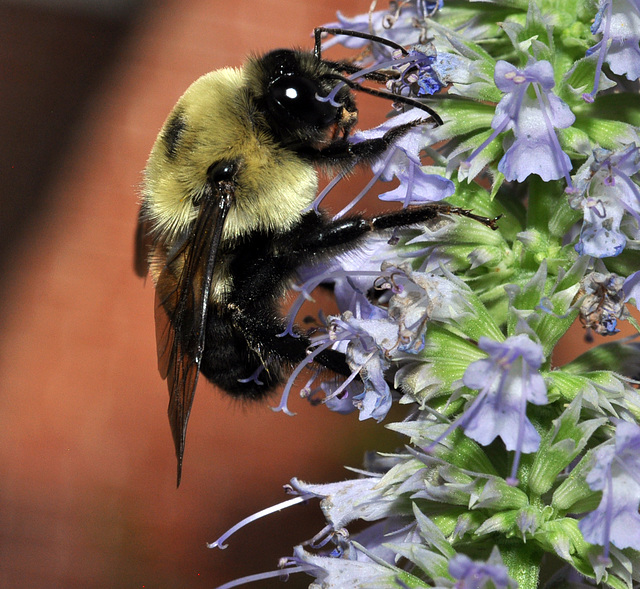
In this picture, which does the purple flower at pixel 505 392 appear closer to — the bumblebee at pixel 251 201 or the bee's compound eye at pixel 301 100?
the bumblebee at pixel 251 201

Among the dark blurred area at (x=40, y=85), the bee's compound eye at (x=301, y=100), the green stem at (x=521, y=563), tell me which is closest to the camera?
the green stem at (x=521, y=563)

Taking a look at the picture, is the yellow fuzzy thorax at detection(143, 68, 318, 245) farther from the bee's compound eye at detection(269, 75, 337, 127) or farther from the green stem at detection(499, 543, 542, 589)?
the green stem at detection(499, 543, 542, 589)

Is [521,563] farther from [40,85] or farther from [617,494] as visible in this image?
[40,85]

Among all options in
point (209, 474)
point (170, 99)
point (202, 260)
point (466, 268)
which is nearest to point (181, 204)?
point (202, 260)

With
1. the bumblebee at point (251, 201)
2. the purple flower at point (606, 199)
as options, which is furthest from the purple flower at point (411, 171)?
the purple flower at point (606, 199)

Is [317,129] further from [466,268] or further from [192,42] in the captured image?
[192,42]

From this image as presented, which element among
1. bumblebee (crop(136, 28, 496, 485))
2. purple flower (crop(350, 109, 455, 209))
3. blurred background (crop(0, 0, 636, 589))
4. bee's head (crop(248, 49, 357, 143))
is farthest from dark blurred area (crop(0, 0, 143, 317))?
purple flower (crop(350, 109, 455, 209))
